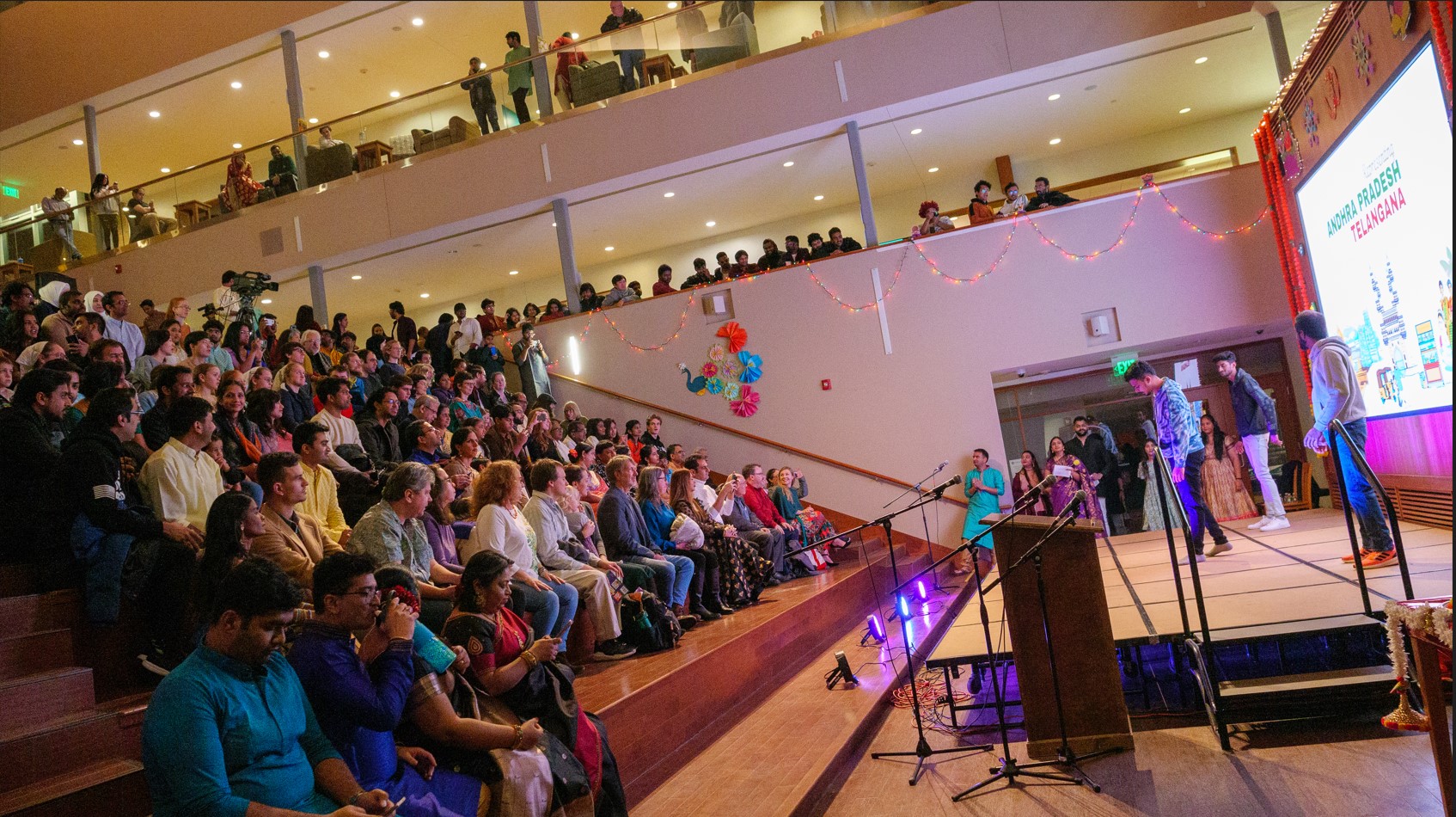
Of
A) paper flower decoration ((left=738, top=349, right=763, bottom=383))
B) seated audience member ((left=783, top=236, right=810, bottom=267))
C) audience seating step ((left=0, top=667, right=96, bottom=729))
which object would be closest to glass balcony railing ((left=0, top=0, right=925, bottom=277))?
seated audience member ((left=783, top=236, right=810, bottom=267))

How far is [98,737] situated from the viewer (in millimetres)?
2543

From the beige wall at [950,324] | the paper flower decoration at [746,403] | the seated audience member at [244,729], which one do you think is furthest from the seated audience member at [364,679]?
the paper flower decoration at [746,403]

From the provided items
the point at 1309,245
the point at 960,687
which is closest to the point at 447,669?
the point at 960,687

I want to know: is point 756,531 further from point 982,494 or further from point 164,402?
point 164,402

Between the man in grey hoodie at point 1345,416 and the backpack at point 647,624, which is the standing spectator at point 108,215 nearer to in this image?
the backpack at point 647,624

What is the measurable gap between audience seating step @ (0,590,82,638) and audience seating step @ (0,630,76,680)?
3 cm

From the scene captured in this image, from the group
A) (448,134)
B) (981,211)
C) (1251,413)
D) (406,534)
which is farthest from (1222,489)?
(448,134)

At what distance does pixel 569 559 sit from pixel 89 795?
2.55 metres

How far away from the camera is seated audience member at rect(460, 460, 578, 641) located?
4012 mm

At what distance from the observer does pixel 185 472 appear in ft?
11.3

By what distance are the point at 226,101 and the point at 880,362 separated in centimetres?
863

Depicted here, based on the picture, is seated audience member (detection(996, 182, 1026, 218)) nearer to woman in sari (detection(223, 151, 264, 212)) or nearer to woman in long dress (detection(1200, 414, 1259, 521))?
woman in long dress (detection(1200, 414, 1259, 521))

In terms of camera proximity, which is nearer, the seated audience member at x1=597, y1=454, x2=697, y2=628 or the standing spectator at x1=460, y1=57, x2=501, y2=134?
the seated audience member at x1=597, y1=454, x2=697, y2=628

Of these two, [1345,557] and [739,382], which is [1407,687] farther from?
[739,382]
